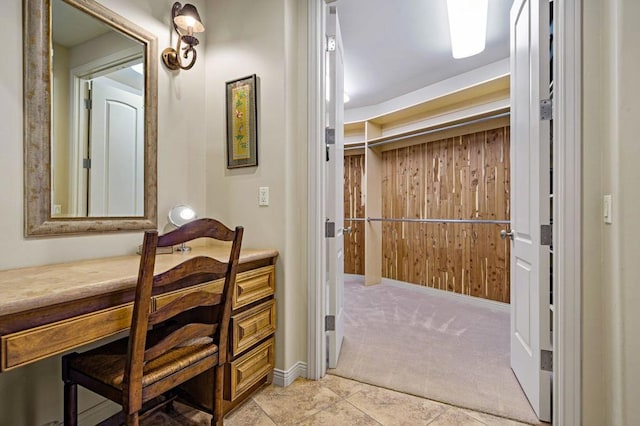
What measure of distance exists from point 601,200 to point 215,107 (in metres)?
2.19

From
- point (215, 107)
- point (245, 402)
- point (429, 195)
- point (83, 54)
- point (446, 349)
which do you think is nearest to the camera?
point (83, 54)

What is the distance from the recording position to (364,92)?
411 cm

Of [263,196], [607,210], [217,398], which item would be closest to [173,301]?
[217,398]

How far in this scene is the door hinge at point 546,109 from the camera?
1.54m

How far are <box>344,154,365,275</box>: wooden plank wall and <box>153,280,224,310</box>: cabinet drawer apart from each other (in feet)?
11.6

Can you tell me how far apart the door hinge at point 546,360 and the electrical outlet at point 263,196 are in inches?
66.2

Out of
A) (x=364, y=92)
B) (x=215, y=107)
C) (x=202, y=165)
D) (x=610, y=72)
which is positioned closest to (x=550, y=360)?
(x=610, y=72)

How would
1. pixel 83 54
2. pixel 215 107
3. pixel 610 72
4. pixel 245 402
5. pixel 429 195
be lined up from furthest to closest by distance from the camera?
pixel 429 195, pixel 215 107, pixel 245 402, pixel 83 54, pixel 610 72

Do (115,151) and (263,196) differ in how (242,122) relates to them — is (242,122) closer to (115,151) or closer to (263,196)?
(263,196)

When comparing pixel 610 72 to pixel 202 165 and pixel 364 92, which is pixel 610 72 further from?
pixel 364 92

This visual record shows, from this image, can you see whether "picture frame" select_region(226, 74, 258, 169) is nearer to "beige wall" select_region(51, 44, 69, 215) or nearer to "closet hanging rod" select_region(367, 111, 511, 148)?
"beige wall" select_region(51, 44, 69, 215)

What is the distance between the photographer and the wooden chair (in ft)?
3.23

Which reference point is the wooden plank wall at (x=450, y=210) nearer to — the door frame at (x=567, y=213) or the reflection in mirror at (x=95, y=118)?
the door frame at (x=567, y=213)

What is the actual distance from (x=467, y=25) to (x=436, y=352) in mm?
2528
